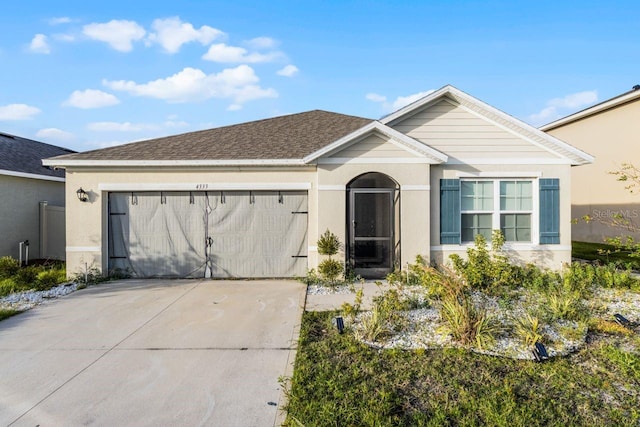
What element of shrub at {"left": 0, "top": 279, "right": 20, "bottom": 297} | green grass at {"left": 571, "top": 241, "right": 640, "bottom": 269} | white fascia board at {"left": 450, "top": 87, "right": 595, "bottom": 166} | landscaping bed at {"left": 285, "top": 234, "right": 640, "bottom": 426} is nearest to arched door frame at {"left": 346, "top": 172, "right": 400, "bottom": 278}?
landscaping bed at {"left": 285, "top": 234, "right": 640, "bottom": 426}

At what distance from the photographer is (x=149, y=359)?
4211 mm

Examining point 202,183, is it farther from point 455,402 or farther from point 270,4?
point 455,402

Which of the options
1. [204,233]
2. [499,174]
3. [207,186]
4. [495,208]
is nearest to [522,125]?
[499,174]

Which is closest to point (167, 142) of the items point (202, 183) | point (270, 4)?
point (202, 183)

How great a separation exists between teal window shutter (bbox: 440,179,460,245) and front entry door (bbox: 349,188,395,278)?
1.21 m

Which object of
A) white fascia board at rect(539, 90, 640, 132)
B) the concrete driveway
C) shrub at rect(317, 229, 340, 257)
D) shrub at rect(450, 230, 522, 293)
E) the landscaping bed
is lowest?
the concrete driveway

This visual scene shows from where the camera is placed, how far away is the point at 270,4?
9852 mm

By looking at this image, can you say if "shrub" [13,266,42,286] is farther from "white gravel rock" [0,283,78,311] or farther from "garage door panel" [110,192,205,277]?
"garage door panel" [110,192,205,277]

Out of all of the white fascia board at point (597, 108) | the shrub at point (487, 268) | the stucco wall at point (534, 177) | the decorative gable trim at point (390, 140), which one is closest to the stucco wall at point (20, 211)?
the decorative gable trim at point (390, 140)

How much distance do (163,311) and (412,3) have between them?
11.2 m

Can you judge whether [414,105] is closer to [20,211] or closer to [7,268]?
[7,268]

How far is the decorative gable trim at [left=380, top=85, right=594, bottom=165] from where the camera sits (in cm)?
805

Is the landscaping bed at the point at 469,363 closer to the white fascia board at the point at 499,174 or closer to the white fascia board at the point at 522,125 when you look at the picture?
the white fascia board at the point at 499,174

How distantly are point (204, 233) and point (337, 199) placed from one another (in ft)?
11.5
